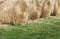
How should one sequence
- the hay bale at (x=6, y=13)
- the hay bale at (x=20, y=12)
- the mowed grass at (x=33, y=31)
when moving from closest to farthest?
the mowed grass at (x=33, y=31)
the hay bale at (x=6, y=13)
the hay bale at (x=20, y=12)

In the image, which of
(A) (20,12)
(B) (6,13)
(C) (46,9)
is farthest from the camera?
(C) (46,9)

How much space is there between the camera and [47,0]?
35.5 feet

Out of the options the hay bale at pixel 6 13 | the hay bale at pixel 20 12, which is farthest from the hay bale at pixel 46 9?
the hay bale at pixel 6 13

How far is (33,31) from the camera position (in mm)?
8031

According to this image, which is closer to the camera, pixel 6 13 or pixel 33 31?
pixel 33 31

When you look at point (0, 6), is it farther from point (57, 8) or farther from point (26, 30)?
Result: point (57, 8)

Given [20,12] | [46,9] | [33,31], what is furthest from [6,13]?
[46,9]

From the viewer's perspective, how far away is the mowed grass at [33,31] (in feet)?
24.6

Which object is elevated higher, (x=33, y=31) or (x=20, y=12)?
(x=20, y=12)

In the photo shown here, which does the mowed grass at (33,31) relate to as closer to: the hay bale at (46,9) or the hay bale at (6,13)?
the hay bale at (6,13)

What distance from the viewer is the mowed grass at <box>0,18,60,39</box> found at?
7488 millimetres

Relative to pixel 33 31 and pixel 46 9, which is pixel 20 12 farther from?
pixel 46 9

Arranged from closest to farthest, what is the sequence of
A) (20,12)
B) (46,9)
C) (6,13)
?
(6,13) → (20,12) → (46,9)

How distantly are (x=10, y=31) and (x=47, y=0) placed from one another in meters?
3.52
